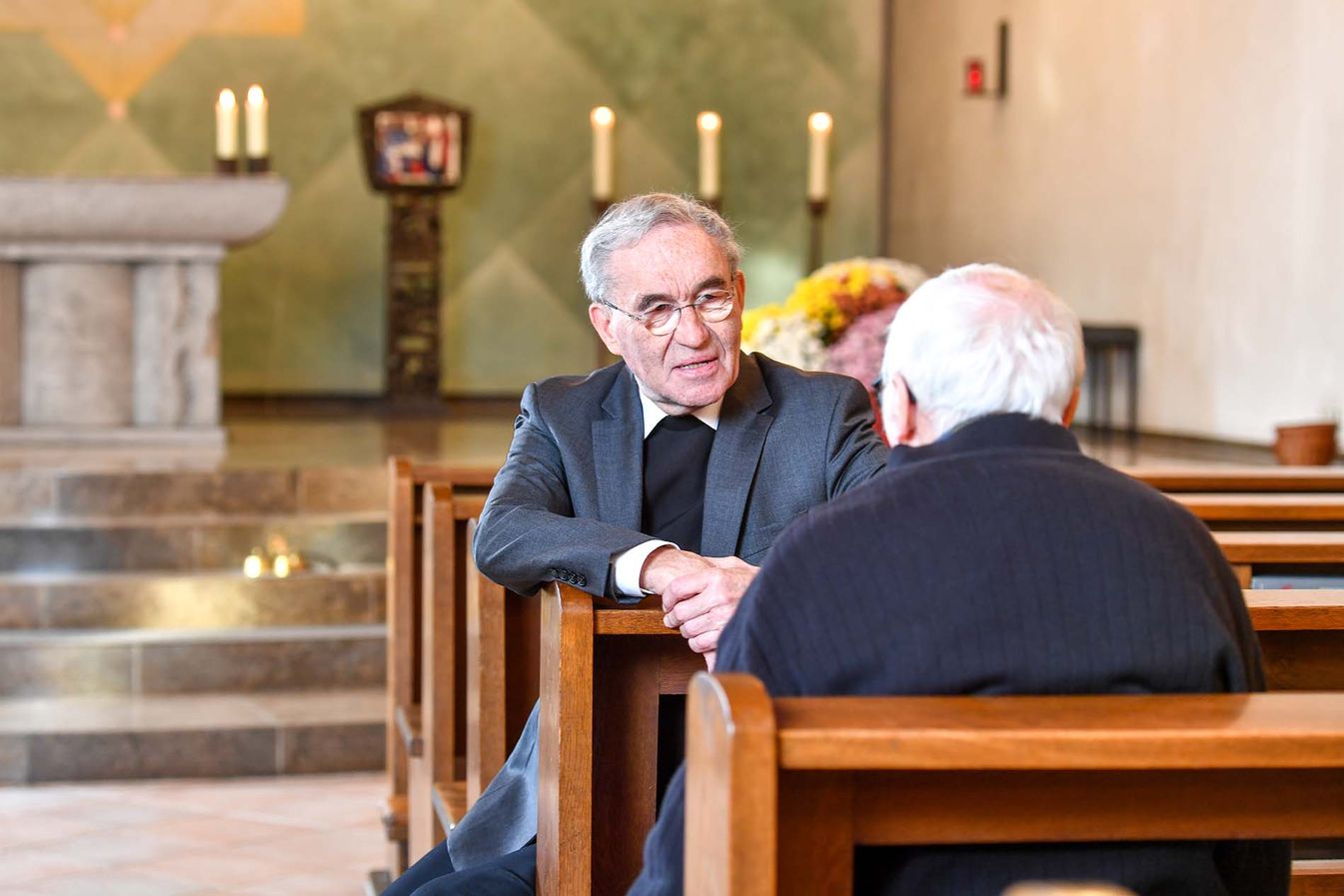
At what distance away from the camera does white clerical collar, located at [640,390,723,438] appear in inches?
90.2

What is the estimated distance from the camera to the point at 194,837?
4125mm

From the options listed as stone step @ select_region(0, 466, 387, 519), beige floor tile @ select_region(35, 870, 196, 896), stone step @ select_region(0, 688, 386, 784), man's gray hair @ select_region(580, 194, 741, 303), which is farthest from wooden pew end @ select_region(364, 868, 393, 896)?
stone step @ select_region(0, 466, 387, 519)

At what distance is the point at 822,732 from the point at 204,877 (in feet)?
9.88

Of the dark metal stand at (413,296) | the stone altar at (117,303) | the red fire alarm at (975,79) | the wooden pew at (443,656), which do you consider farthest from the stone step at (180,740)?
the red fire alarm at (975,79)

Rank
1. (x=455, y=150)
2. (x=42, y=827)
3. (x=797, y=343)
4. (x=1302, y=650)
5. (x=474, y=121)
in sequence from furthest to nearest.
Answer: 1. (x=474, y=121)
2. (x=455, y=150)
3. (x=42, y=827)
4. (x=797, y=343)
5. (x=1302, y=650)

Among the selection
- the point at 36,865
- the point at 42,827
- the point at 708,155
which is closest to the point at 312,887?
the point at 36,865

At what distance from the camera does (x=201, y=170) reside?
33.0 ft

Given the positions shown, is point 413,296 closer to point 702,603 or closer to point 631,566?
point 631,566

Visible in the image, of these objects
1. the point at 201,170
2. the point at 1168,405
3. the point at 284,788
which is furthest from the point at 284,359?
the point at 284,788

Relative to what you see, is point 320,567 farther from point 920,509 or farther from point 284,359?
point 284,359

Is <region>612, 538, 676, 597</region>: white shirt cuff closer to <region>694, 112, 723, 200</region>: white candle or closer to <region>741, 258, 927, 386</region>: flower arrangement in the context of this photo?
<region>741, 258, 927, 386</region>: flower arrangement

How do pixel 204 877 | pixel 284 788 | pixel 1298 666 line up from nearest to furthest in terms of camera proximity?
pixel 1298 666 → pixel 204 877 → pixel 284 788

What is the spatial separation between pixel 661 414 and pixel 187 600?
318 centimetres

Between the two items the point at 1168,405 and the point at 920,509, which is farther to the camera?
the point at 1168,405
